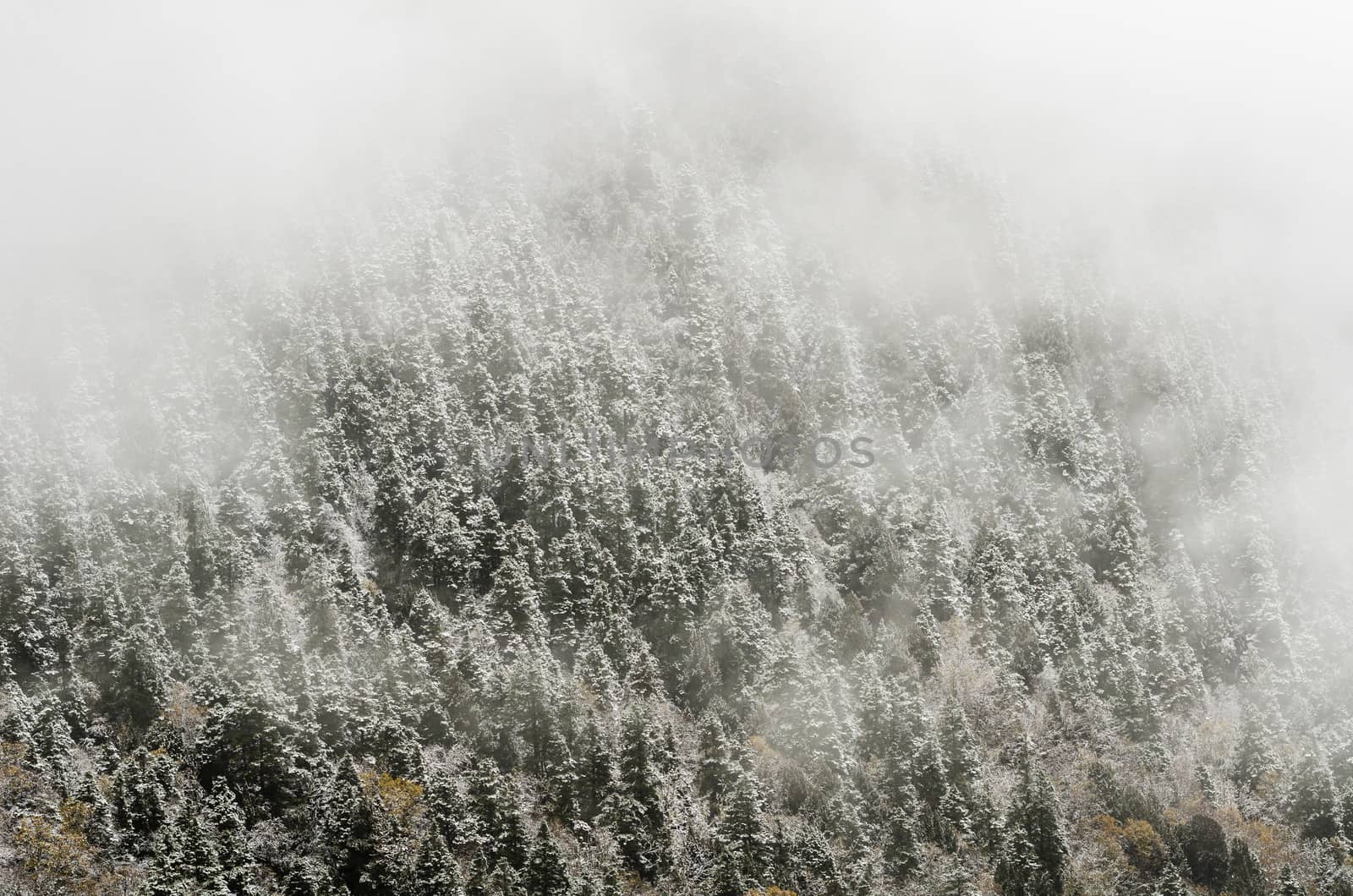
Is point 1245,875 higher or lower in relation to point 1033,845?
lower

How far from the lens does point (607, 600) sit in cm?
15488

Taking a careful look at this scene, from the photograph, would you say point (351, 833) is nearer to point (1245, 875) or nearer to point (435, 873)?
point (435, 873)

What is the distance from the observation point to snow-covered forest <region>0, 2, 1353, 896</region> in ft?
433

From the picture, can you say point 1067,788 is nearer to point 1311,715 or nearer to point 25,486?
point 1311,715

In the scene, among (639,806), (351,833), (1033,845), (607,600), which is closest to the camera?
(351,833)

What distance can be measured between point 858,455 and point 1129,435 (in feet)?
168

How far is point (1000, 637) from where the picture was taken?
550 ft

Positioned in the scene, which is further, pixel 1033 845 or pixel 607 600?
pixel 607 600

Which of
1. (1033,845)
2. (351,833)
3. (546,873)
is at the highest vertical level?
(351,833)

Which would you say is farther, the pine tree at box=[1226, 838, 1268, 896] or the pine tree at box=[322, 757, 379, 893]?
the pine tree at box=[1226, 838, 1268, 896]

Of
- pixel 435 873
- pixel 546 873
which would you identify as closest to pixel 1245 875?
pixel 546 873

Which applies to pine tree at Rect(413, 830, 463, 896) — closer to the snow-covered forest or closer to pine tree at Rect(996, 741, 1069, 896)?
the snow-covered forest

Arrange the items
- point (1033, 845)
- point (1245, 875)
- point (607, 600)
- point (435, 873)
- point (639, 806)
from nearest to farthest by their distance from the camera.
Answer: point (435, 873) → point (639, 806) → point (1033, 845) → point (1245, 875) → point (607, 600)

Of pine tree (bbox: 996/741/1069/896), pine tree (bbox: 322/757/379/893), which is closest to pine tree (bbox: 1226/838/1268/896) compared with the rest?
pine tree (bbox: 996/741/1069/896)
